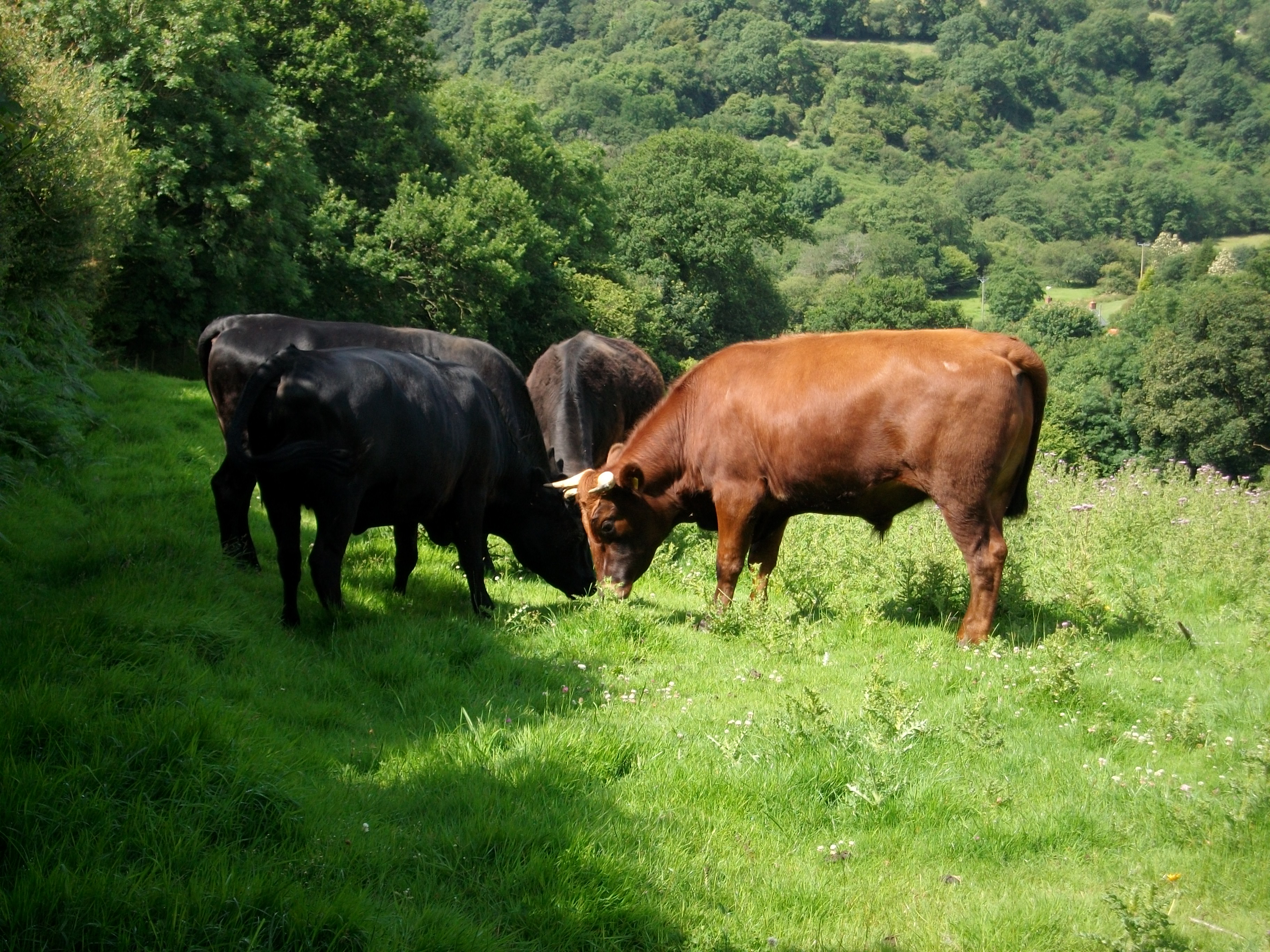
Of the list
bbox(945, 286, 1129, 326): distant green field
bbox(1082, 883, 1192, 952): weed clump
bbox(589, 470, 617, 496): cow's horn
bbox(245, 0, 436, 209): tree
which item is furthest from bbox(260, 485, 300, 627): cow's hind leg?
bbox(945, 286, 1129, 326): distant green field

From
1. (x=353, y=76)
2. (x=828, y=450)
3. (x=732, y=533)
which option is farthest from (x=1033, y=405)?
(x=353, y=76)

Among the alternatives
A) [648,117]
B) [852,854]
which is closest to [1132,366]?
[852,854]

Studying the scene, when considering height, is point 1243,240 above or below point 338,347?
below

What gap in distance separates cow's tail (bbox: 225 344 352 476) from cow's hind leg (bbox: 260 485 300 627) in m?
0.28

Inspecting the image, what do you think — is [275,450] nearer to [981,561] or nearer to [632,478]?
[632,478]

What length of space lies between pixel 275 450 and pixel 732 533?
13.1 feet

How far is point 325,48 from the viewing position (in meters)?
34.6

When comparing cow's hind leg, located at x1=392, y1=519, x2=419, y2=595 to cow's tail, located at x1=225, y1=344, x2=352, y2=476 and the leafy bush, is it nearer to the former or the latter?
cow's tail, located at x1=225, y1=344, x2=352, y2=476

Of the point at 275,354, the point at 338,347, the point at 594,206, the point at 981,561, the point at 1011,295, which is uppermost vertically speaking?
the point at 275,354

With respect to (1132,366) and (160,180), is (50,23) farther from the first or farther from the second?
(1132,366)

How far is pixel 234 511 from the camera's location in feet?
25.6

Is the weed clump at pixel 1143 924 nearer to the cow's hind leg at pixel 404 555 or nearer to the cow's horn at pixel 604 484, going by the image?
the cow's hind leg at pixel 404 555

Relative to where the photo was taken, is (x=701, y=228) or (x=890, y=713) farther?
(x=701, y=228)

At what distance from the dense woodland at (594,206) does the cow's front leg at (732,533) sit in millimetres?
5176
